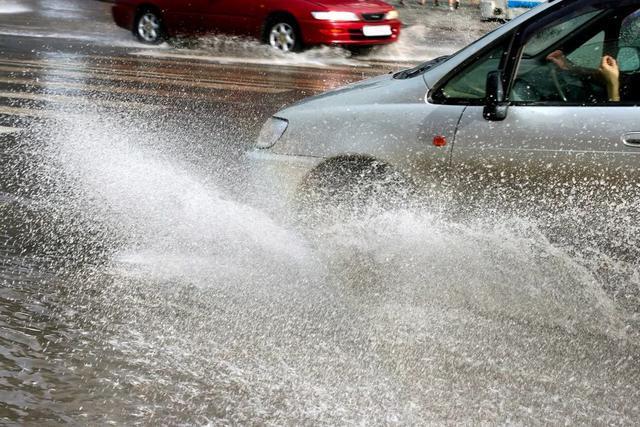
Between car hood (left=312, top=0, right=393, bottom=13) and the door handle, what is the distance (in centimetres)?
1211

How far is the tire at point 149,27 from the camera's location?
1880cm

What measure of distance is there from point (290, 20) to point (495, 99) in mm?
12139

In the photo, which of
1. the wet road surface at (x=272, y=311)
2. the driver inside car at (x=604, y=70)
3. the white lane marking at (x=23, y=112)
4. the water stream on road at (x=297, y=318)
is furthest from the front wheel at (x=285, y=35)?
the driver inside car at (x=604, y=70)

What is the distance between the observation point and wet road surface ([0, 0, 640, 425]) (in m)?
4.14

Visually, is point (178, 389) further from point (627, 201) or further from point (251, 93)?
point (251, 93)

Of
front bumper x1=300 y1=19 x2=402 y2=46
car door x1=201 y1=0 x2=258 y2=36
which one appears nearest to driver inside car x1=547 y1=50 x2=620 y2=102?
front bumper x1=300 y1=19 x2=402 y2=46

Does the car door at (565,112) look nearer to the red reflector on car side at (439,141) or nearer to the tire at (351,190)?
the red reflector on car side at (439,141)

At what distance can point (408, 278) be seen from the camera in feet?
18.6

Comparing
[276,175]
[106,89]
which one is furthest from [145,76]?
[276,175]

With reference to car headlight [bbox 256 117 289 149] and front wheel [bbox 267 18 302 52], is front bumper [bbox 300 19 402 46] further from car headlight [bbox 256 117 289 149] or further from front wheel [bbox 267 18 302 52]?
car headlight [bbox 256 117 289 149]

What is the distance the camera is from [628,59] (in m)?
5.53

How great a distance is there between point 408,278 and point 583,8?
5.83 ft

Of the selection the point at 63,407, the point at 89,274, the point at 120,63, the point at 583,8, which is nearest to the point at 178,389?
the point at 63,407

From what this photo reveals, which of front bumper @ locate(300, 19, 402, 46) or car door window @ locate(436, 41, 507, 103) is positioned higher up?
car door window @ locate(436, 41, 507, 103)
